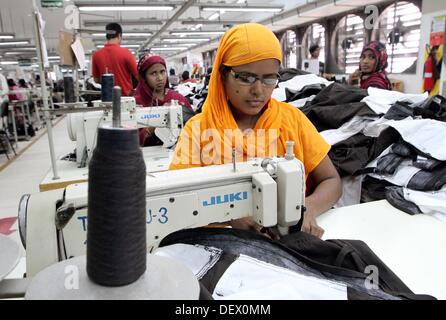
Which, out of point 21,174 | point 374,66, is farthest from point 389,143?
point 21,174

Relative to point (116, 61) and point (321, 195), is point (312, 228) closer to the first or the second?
point (321, 195)

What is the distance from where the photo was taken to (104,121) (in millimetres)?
2135

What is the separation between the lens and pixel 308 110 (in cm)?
209

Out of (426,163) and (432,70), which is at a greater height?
(432,70)

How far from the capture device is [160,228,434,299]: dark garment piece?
817 mm

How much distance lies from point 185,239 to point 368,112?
53.0 inches

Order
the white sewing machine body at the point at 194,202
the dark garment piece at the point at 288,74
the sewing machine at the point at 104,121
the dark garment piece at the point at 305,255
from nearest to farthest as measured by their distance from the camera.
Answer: the white sewing machine body at the point at 194,202 < the dark garment piece at the point at 305,255 < the sewing machine at the point at 104,121 < the dark garment piece at the point at 288,74

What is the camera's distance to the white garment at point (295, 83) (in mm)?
2531

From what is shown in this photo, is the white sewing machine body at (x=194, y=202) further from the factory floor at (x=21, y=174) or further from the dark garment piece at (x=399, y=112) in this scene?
the factory floor at (x=21, y=174)

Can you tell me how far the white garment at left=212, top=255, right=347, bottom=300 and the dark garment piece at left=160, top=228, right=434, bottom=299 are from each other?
24 millimetres

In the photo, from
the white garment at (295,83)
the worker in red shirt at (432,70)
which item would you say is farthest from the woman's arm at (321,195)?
the worker in red shirt at (432,70)

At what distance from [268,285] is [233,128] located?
2.25 feet

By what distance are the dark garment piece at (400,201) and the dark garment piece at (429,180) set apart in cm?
6

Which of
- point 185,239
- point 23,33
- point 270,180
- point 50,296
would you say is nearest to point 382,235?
point 270,180
